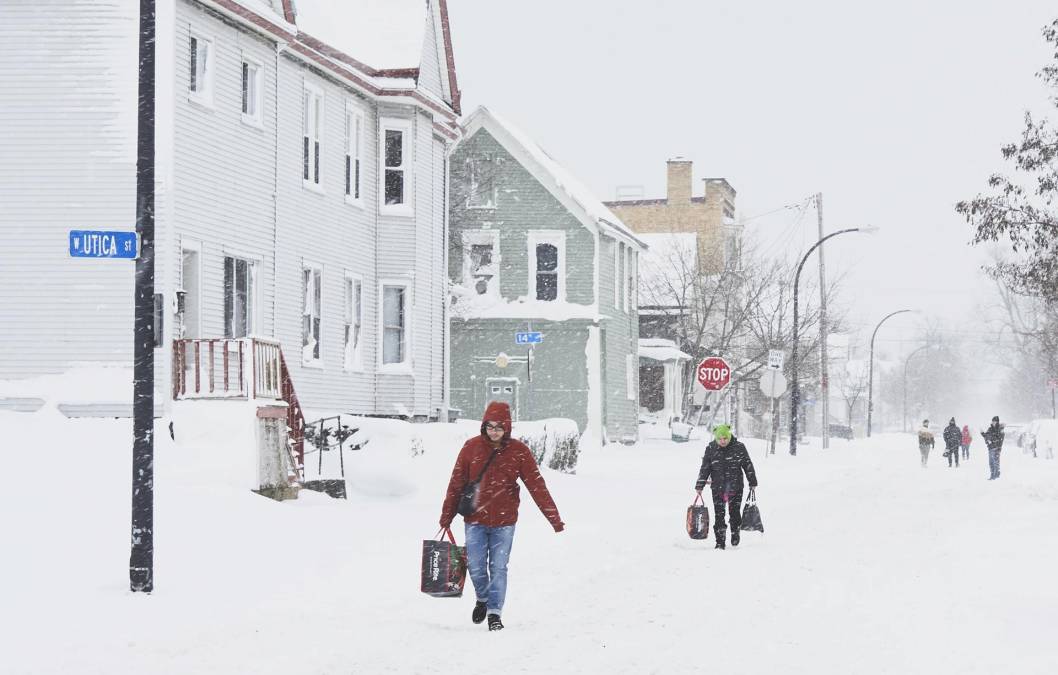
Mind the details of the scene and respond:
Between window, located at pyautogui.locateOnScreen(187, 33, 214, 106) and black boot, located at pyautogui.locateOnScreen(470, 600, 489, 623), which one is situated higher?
window, located at pyautogui.locateOnScreen(187, 33, 214, 106)

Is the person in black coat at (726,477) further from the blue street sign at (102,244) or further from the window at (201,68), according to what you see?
the window at (201,68)

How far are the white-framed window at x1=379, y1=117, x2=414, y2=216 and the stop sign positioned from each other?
706cm

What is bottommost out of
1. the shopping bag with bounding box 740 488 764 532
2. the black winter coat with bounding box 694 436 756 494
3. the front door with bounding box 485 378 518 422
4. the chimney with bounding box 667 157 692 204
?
the shopping bag with bounding box 740 488 764 532

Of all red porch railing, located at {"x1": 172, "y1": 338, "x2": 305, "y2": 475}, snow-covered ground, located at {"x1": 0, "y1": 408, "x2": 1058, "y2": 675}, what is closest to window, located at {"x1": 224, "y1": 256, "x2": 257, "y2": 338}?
red porch railing, located at {"x1": 172, "y1": 338, "x2": 305, "y2": 475}

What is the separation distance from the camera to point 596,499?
2705 centimetres

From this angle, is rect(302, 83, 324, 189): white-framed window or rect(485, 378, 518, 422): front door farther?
rect(485, 378, 518, 422): front door

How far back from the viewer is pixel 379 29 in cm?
3158

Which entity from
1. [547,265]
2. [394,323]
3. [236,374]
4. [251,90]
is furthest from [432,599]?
[547,265]

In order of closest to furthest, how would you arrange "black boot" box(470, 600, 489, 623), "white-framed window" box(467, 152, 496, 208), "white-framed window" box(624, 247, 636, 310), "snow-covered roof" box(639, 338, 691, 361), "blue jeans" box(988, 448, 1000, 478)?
"black boot" box(470, 600, 489, 623) < "blue jeans" box(988, 448, 1000, 478) < "white-framed window" box(467, 152, 496, 208) < "white-framed window" box(624, 247, 636, 310) < "snow-covered roof" box(639, 338, 691, 361)

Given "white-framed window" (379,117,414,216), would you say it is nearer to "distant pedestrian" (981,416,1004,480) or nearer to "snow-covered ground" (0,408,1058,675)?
"snow-covered ground" (0,408,1058,675)

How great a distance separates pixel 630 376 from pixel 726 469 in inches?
1254

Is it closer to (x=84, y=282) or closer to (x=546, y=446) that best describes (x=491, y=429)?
(x=84, y=282)

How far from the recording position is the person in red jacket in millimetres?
11414

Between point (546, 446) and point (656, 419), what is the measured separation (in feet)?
95.2
